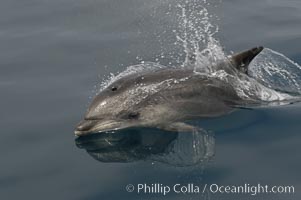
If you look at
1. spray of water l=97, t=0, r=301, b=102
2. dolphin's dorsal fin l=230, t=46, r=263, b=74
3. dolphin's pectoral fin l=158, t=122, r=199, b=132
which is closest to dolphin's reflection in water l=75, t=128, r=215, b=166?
dolphin's pectoral fin l=158, t=122, r=199, b=132

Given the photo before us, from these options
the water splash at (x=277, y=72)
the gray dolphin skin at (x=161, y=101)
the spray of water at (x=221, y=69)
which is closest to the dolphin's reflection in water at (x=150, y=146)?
the gray dolphin skin at (x=161, y=101)

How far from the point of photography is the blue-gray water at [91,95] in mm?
9844

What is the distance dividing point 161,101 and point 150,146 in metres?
1.30

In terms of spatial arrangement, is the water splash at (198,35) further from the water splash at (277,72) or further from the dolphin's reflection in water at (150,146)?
the dolphin's reflection in water at (150,146)

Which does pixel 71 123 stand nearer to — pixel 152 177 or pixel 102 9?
pixel 152 177

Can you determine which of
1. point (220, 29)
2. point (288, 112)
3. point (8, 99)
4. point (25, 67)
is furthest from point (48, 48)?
point (288, 112)

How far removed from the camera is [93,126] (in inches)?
443

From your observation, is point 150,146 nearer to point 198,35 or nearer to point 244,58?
point 244,58

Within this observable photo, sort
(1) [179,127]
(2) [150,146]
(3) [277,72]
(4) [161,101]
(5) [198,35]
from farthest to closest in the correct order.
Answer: (5) [198,35], (3) [277,72], (4) [161,101], (1) [179,127], (2) [150,146]

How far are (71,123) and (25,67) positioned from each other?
11.7 feet

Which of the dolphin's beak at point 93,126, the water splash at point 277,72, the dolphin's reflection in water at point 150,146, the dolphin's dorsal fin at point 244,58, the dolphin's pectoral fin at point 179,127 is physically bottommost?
the dolphin's reflection in water at point 150,146

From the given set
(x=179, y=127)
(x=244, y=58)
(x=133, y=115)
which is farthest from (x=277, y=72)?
(x=133, y=115)

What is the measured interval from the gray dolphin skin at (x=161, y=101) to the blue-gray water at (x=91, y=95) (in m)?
0.39

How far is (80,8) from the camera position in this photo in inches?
782
